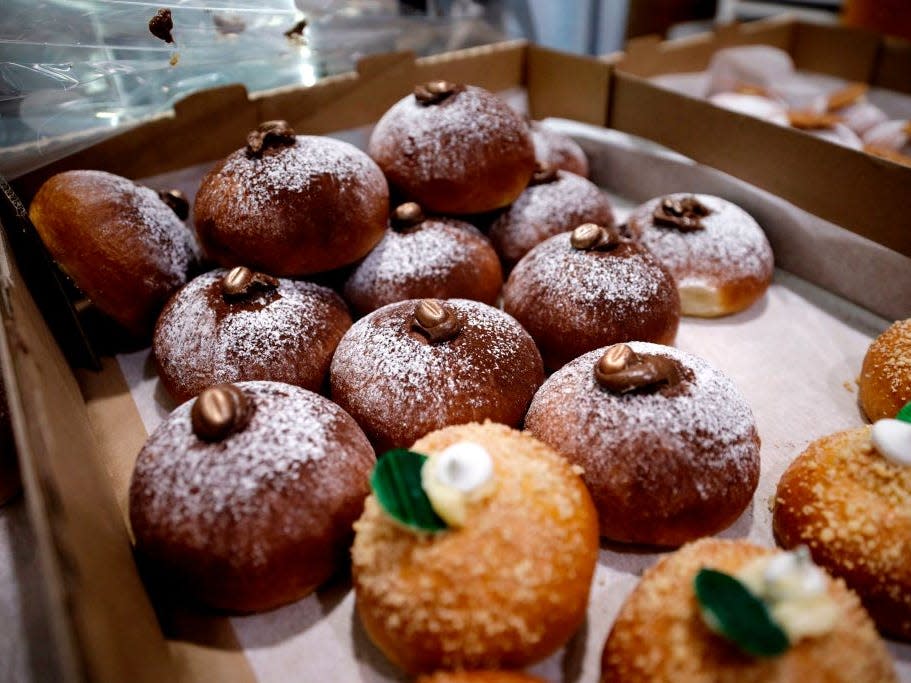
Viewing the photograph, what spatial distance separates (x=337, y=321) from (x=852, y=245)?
61.0 inches

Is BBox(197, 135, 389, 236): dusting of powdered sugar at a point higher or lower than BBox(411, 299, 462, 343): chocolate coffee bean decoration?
higher

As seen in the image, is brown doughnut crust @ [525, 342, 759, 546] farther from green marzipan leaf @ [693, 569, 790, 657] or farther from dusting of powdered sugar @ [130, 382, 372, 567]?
dusting of powdered sugar @ [130, 382, 372, 567]

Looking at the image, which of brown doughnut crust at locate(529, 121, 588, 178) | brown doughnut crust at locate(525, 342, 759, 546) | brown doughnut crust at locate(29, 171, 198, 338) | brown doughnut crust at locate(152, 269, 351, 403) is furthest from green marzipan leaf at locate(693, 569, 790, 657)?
brown doughnut crust at locate(529, 121, 588, 178)

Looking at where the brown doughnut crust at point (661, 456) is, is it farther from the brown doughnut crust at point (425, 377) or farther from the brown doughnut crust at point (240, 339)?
the brown doughnut crust at point (240, 339)

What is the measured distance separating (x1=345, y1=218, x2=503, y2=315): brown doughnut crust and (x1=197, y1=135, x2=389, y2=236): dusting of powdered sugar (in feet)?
0.57

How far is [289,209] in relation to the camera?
5.06ft

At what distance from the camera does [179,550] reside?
1.09 meters

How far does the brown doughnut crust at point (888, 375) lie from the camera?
4.70 feet

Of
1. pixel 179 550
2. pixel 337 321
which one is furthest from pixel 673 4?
pixel 179 550

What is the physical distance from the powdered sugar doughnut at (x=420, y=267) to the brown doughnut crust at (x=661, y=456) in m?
0.60

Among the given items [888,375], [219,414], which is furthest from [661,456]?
[219,414]

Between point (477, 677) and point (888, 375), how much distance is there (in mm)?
1195

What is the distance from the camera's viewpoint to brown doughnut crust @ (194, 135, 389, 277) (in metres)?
1.54

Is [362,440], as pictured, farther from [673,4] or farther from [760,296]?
[673,4]
